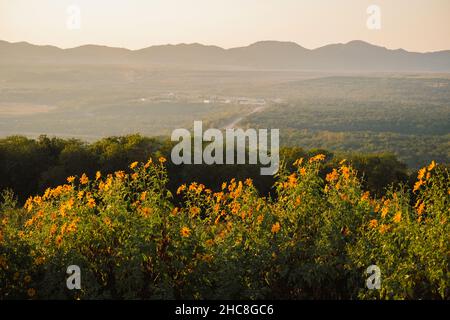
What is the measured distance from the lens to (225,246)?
5820mm

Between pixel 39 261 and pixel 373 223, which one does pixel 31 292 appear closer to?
pixel 39 261

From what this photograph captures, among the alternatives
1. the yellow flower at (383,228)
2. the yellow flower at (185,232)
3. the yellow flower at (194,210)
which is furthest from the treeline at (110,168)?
the yellow flower at (383,228)

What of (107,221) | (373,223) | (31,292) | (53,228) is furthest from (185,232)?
(373,223)

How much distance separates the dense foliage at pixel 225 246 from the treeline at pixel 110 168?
15517 millimetres

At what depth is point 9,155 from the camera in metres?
23.1

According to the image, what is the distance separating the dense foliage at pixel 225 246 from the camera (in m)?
5.57

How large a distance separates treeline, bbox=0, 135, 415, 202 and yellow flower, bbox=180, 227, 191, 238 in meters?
15.8

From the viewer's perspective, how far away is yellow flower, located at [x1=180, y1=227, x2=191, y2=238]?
5.55 meters

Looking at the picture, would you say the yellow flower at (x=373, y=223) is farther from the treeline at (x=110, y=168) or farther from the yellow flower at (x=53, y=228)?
the treeline at (x=110, y=168)

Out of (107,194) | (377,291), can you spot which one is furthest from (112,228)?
(377,291)

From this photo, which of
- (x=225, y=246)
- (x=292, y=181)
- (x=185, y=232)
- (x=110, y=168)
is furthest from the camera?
(x=110, y=168)

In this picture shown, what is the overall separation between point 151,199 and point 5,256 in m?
1.56

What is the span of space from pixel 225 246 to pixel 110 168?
17071 mm

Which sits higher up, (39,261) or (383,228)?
(383,228)
